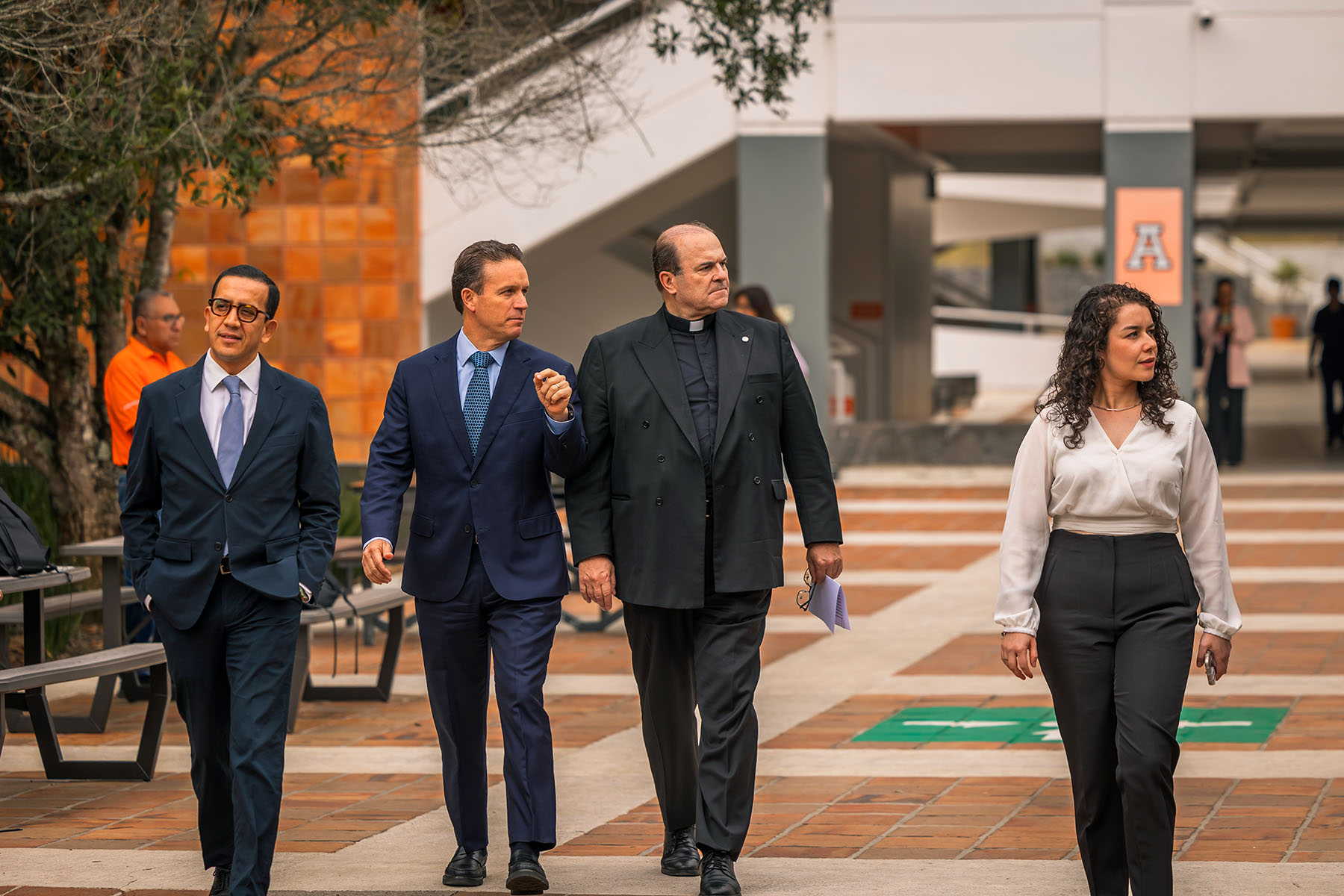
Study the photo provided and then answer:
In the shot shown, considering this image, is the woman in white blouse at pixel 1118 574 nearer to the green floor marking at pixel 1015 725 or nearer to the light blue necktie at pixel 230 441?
the light blue necktie at pixel 230 441

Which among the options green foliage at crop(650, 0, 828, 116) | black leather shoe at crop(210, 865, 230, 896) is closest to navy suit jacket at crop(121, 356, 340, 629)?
black leather shoe at crop(210, 865, 230, 896)

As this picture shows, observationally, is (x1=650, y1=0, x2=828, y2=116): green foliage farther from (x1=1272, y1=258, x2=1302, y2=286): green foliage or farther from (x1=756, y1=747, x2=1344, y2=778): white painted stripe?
(x1=1272, y1=258, x2=1302, y2=286): green foliage

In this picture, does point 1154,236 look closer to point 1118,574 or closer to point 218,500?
point 1118,574

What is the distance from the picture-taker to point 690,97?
19094 millimetres

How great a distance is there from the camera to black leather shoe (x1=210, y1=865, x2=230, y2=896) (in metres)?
5.05

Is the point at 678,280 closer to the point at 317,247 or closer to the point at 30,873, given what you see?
the point at 30,873

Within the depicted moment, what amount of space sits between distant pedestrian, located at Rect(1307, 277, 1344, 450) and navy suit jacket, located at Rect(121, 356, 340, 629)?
19.7 meters

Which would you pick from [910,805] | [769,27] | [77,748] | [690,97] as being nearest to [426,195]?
[690,97]

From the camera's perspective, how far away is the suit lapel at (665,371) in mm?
5316

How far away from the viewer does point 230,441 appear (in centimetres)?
509

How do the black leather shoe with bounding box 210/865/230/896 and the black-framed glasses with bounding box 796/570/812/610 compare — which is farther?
the black-framed glasses with bounding box 796/570/812/610

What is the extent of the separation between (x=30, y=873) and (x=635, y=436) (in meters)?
2.28

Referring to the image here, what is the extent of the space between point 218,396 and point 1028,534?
231 centimetres

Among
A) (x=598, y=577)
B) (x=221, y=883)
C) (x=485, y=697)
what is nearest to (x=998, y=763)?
(x=598, y=577)
